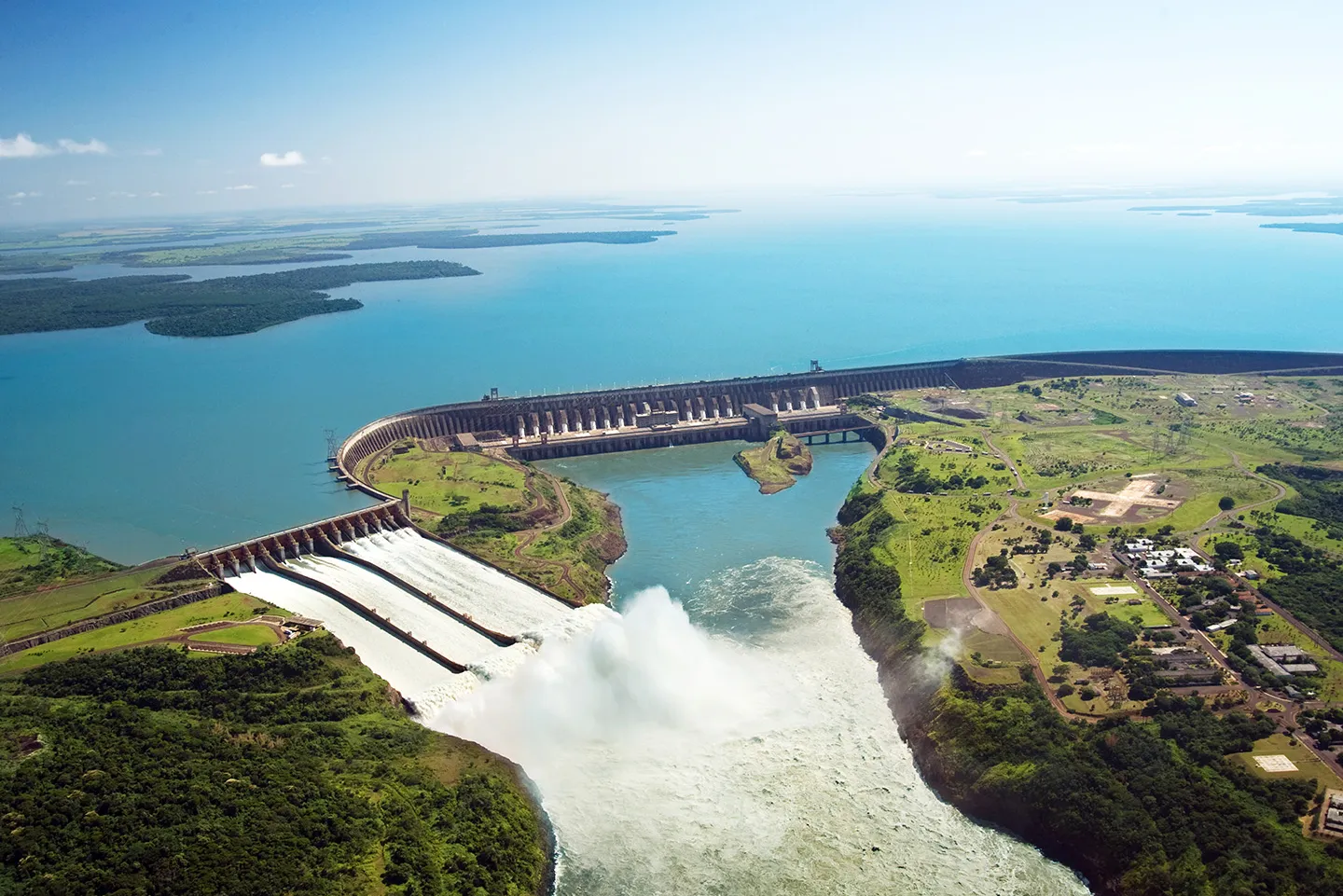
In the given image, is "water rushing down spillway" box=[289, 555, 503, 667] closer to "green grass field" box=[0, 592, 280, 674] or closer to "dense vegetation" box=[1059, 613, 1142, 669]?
"green grass field" box=[0, 592, 280, 674]

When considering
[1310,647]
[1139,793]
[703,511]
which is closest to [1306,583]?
[1310,647]

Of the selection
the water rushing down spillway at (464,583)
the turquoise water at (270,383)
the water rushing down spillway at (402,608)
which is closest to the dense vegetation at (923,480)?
the water rushing down spillway at (464,583)

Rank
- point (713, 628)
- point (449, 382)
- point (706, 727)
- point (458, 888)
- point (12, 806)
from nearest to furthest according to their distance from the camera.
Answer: point (12, 806) < point (458, 888) < point (706, 727) < point (713, 628) < point (449, 382)

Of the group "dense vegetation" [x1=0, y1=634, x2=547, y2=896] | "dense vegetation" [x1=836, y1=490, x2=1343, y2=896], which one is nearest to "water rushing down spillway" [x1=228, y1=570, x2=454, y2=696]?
"dense vegetation" [x1=0, y1=634, x2=547, y2=896]

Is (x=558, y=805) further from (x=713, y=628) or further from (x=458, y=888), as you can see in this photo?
(x=713, y=628)

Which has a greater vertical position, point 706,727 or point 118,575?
point 118,575

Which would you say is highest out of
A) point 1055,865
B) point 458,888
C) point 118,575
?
point 118,575

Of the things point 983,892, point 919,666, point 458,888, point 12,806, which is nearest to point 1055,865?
point 983,892

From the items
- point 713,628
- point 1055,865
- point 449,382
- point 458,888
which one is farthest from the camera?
point 449,382
